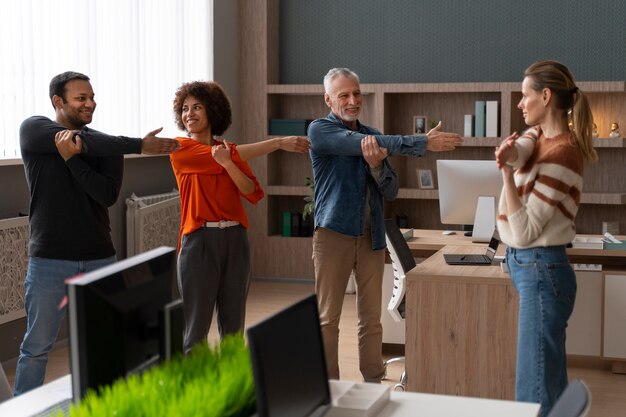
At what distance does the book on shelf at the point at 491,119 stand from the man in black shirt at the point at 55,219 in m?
4.36

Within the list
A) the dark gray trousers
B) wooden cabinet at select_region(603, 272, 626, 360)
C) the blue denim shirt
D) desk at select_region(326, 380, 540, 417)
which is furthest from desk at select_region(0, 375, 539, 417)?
wooden cabinet at select_region(603, 272, 626, 360)

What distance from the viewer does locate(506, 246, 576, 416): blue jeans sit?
10.5 ft

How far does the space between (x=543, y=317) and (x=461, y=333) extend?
904 millimetres

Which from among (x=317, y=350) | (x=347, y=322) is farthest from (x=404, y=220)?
(x=317, y=350)

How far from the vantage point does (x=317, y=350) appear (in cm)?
206

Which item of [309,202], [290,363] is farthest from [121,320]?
[309,202]

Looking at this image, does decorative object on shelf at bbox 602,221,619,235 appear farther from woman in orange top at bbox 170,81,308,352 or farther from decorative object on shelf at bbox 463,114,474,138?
woman in orange top at bbox 170,81,308,352

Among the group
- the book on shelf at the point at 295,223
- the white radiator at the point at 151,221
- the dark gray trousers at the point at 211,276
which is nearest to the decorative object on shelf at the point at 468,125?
the book on shelf at the point at 295,223

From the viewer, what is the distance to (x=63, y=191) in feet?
12.5

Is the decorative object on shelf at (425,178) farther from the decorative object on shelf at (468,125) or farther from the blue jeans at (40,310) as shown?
the blue jeans at (40,310)

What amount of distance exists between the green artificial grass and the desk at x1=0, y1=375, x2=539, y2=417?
11.4 inches

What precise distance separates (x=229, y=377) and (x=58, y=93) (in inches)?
95.2

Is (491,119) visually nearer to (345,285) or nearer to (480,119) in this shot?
(480,119)

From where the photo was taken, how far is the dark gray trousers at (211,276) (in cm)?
400
